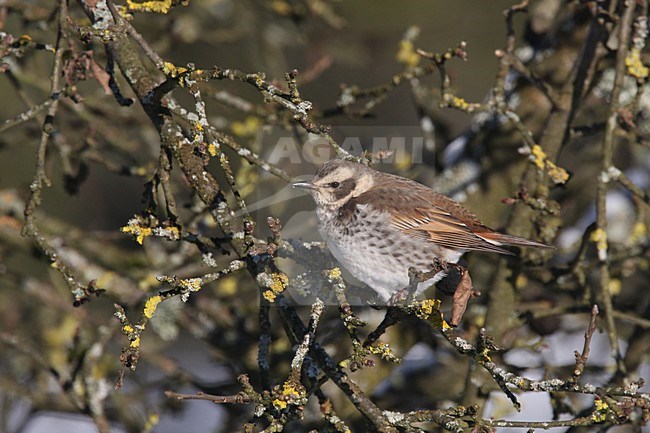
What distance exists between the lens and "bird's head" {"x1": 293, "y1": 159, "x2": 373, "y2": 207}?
3.51 metres

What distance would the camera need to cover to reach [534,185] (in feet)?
13.3

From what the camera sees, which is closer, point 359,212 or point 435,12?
point 359,212

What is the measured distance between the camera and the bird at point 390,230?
3.29 m

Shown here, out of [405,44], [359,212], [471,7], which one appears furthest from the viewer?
[471,7]

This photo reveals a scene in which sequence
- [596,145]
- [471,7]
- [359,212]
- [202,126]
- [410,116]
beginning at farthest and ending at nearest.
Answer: [410,116] < [471,7] < [596,145] < [359,212] < [202,126]

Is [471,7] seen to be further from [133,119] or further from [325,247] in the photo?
[325,247]

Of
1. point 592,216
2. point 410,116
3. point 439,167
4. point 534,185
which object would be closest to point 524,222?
point 534,185

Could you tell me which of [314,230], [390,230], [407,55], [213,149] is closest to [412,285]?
[390,230]

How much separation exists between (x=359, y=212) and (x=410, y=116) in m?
6.86

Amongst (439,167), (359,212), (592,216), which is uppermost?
(359,212)

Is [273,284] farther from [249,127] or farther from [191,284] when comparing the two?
[249,127]

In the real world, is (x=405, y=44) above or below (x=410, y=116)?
above

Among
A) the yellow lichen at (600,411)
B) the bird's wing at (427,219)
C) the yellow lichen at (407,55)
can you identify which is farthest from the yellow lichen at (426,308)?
the yellow lichen at (407,55)

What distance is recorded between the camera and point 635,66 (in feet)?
11.7
